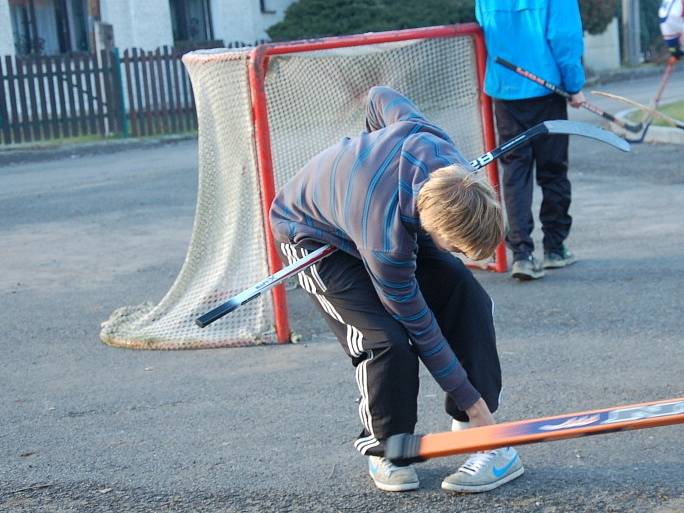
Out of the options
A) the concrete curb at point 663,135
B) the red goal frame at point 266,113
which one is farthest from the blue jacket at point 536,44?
the concrete curb at point 663,135

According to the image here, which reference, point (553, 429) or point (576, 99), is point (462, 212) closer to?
point (553, 429)

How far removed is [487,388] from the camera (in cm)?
391

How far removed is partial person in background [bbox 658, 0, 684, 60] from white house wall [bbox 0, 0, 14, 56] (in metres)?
15.3

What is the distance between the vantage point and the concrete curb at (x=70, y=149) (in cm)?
1659

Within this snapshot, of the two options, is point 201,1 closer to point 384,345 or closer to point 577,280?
A: point 577,280

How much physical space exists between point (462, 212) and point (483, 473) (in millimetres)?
1150

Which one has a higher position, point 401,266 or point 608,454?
point 401,266

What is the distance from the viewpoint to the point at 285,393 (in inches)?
203

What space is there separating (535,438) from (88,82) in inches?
661

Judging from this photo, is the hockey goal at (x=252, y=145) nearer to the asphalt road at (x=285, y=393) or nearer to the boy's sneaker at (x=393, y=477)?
the asphalt road at (x=285, y=393)

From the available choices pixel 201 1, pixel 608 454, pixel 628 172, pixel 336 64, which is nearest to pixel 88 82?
pixel 201 1

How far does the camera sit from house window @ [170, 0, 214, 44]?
25.3 m

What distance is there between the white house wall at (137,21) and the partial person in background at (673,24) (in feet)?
50.5

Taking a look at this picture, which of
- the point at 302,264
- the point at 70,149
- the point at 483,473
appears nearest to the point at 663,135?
the point at 70,149
